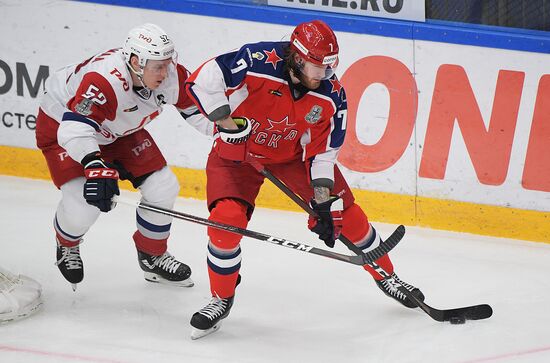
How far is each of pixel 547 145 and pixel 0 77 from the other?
2918mm

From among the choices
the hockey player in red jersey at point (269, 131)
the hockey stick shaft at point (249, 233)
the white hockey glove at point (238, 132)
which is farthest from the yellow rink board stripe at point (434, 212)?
the white hockey glove at point (238, 132)

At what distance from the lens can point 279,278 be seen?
430cm

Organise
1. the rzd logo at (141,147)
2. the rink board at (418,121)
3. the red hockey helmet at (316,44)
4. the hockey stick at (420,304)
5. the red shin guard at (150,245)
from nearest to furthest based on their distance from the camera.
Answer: the red hockey helmet at (316,44) < the hockey stick at (420,304) < the rzd logo at (141,147) < the red shin guard at (150,245) < the rink board at (418,121)

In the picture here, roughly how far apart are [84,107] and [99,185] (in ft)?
1.05

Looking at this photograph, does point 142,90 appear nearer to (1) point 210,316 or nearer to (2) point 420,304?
(1) point 210,316

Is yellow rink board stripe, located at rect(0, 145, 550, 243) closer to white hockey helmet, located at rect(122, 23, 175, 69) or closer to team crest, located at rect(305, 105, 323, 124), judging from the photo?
team crest, located at rect(305, 105, 323, 124)

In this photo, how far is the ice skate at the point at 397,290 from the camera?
3.82 meters

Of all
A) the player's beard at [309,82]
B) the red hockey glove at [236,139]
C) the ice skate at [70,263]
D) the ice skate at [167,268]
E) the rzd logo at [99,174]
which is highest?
the player's beard at [309,82]

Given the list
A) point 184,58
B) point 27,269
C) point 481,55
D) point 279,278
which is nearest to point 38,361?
point 27,269

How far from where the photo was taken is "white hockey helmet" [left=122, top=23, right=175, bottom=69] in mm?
3570

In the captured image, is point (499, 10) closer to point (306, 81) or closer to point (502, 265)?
point (502, 265)

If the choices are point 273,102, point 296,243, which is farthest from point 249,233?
point 273,102

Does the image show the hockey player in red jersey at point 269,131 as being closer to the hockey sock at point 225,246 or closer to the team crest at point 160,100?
the hockey sock at point 225,246

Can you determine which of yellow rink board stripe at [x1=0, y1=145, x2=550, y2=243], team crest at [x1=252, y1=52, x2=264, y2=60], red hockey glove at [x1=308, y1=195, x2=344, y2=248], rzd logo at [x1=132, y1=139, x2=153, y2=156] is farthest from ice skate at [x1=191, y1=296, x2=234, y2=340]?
yellow rink board stripe at [x1=0, y1=145, x2=550, y2=243]
